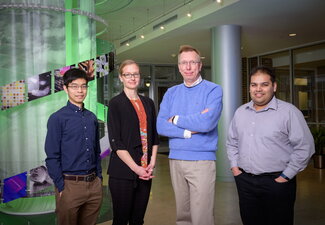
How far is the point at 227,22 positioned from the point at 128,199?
4979mm

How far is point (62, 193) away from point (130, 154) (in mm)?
528

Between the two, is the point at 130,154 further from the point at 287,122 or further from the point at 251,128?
the point at 287,122

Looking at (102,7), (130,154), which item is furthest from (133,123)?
(102,7)

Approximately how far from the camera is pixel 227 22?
655 cm

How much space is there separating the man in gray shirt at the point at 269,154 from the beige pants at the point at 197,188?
299 millimetres

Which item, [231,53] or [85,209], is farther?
[231,53]

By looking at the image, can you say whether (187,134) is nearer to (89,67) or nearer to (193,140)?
(193,140)

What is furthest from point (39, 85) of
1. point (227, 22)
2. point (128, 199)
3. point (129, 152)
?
point (227, 22)

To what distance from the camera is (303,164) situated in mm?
2301

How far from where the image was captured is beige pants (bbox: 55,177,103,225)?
2.27 m

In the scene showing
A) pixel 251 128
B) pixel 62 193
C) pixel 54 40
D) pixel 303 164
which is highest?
pixel 54 40

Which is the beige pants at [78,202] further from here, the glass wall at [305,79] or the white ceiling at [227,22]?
the glass wall at [305,79]

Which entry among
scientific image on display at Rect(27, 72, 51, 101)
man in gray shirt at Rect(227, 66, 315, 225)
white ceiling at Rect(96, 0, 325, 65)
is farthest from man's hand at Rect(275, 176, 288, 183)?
white ceiling at Rect(96, 0, 325, 65)

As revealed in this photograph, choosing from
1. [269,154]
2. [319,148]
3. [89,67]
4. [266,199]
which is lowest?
[319,148]
